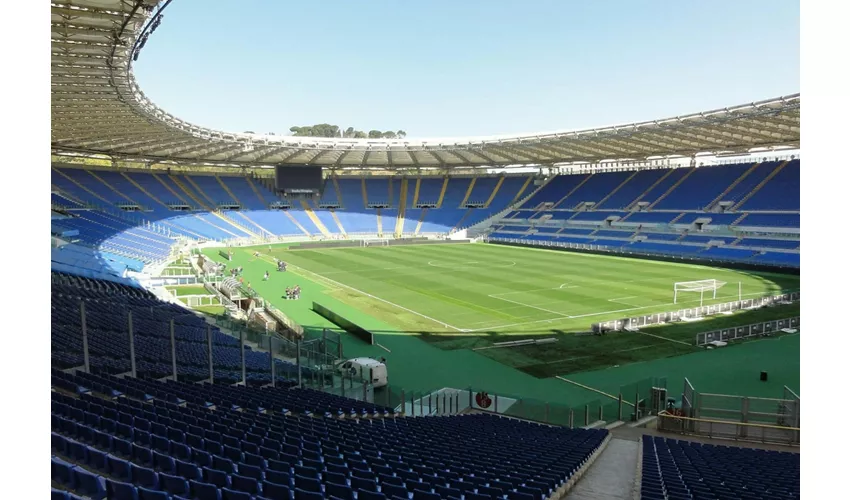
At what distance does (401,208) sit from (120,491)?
73943mm

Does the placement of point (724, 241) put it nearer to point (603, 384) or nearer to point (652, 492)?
point (603, 384)

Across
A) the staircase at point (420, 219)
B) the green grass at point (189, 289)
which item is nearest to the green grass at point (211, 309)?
the green grass at point (189, 289)

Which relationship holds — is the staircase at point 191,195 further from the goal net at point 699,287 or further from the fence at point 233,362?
the goal net at point 699,287

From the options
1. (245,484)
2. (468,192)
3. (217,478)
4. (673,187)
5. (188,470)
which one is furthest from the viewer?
(468,192)

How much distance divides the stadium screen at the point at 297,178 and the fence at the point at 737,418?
210 feet

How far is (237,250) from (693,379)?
48.0 m

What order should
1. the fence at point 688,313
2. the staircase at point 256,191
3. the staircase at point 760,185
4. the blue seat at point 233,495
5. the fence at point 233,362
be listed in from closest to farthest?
the blue seat at point 233,495
the fence at point 233,362
the fence at point 688,313
the staircase at point 760,185
the staircase at point 256,191

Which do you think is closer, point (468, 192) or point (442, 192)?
point (468, 192)

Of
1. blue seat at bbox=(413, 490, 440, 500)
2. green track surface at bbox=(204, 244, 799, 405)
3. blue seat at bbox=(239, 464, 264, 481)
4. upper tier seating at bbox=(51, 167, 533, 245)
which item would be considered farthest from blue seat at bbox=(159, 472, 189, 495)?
upper tier seating at bbox=(51, 167, 533, 245)

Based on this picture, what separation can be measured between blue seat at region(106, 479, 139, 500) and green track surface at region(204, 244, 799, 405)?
1320 cm

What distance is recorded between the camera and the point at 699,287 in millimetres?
35219

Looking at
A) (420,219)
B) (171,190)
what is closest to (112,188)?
(171,190)

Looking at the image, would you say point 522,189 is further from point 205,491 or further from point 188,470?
point 205,491

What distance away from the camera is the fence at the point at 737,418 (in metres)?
13.8
